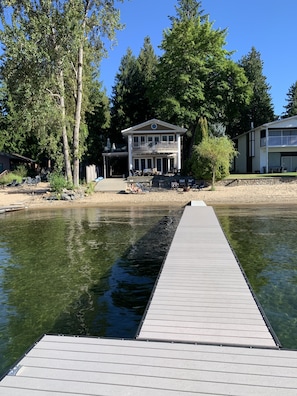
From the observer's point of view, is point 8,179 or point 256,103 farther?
point 256,103

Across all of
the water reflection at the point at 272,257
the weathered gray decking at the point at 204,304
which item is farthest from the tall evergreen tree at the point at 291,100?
the weathered gray decking at the point at 204,304

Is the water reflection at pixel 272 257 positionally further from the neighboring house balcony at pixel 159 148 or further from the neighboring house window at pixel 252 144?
the neighboring house window at pixel 252 144

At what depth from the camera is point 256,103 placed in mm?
50312

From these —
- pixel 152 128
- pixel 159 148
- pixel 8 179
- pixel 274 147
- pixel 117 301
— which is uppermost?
pixel 152 128

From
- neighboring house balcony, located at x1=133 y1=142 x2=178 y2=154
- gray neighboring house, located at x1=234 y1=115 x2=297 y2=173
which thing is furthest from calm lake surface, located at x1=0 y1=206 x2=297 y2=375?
neighboring house balcony, located at x1=133 y1=142 x2=178 y2=154

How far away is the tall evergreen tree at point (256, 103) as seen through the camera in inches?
1960

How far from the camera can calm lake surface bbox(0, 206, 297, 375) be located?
6023 millimetres

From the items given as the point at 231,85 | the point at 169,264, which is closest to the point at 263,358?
the point at 169,264

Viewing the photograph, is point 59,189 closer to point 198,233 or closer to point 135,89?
point 198,233

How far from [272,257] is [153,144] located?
95.2 ft

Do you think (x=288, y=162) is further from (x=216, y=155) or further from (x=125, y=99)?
(x=125, y=99)

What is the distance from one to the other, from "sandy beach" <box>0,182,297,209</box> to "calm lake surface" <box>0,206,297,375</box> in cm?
649

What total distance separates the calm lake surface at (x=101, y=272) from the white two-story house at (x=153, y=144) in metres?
21.0

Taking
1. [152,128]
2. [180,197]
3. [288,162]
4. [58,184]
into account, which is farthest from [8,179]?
[288,162]
